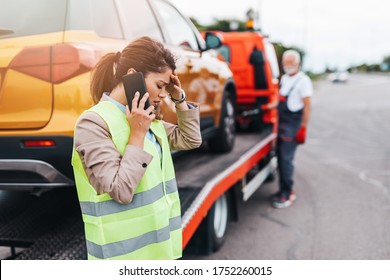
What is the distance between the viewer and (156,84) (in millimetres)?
1749

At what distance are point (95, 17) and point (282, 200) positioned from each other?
140 inches

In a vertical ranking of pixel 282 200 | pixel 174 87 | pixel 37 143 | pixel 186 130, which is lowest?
pixel 282 200

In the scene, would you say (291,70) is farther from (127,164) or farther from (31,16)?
(127,164)

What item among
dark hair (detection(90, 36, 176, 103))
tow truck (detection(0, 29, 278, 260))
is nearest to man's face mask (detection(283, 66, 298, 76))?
tow truck (detection(0, 29, 278, 260))

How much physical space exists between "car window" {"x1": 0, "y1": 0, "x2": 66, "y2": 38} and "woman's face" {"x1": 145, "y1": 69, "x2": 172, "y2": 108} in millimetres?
1024

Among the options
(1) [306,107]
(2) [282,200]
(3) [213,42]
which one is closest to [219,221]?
(2) [282,200]

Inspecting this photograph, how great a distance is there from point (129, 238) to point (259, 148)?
365cm

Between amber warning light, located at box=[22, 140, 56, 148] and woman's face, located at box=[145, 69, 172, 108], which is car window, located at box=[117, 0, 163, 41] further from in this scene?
woman's face, located at box=[145, 69, 172, 108]

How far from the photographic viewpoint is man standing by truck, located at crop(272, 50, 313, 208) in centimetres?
524

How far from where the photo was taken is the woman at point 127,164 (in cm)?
159

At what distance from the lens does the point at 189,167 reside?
171 inches

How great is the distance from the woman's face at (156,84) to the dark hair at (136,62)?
0.02 metres

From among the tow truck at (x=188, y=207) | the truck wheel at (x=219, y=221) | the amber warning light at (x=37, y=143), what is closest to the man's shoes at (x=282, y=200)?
the tow truck at (x=188, y=207)

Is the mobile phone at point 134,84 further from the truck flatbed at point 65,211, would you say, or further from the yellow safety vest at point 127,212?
the truck flatbed at point 65,211
